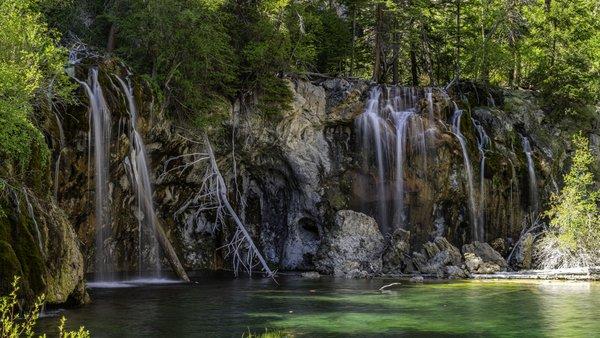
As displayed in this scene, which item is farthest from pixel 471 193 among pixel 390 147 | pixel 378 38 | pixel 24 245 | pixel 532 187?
pixel 24 245

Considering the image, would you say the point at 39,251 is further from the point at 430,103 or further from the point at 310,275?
the point at 430,103

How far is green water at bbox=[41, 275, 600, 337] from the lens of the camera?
14422mm

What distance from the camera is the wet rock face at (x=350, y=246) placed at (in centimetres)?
2977

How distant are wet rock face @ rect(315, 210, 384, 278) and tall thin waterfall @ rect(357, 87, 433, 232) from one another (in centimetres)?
183

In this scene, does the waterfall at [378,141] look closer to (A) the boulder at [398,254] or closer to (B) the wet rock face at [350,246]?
(B) the wet rock face at [350,246]

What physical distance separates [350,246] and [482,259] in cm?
619

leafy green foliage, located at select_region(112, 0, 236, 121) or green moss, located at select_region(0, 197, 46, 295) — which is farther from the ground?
leafy green foliage, located at select_region(112, 0, 236, 121)

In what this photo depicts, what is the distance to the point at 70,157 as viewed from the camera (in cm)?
2306

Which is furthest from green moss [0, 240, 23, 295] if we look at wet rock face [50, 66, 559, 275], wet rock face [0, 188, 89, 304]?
wet rock face [50, 66, 559, 275]

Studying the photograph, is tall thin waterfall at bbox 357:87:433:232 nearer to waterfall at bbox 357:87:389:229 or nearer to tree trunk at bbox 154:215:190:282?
waterfall at bbox 357:87:389:229

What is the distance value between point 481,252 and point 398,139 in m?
6.90

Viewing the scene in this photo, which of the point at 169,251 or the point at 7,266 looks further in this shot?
the point at 169,251

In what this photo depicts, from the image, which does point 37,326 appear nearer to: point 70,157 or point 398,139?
point 70,157

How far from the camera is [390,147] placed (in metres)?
33.1
